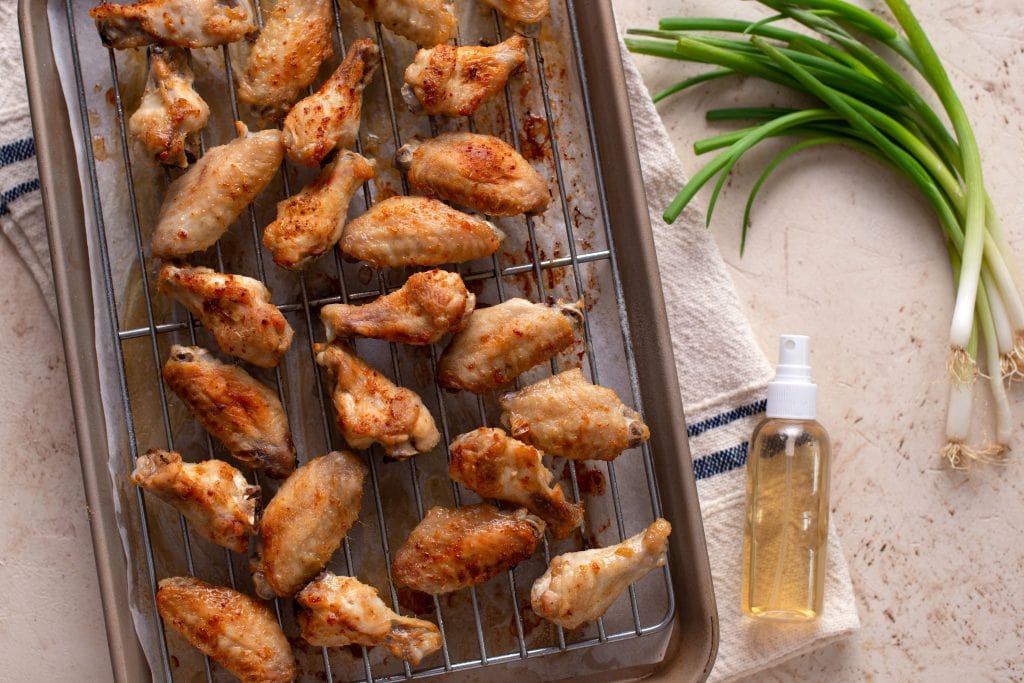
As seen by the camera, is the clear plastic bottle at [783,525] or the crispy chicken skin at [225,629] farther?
the clear plastic bottle at [783,525]

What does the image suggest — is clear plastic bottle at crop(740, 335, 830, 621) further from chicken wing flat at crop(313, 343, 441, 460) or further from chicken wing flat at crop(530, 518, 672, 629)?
chicken wing flat at crop(313, 343, 441, 460)

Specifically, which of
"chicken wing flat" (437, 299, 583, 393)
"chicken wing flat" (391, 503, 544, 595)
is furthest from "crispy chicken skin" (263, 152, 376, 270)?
"chicken wing flat" (391, 503, 544, 595)

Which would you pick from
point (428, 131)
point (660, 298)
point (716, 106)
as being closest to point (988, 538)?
point (660, 298)

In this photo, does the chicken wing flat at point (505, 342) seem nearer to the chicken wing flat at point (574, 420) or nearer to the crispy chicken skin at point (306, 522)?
the chicken wing flat at point (574, 420)

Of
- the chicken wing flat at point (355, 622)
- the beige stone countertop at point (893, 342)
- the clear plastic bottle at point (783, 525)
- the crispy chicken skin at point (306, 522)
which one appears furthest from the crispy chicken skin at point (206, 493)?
the beige stone countertop at point (893, 342)

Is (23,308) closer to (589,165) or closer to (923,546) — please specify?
(589,165)

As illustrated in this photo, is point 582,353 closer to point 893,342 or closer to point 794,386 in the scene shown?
point 794,386
